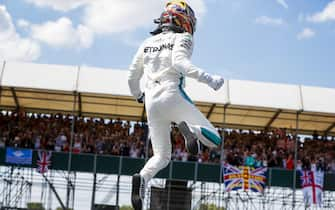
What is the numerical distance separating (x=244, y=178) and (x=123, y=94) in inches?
173

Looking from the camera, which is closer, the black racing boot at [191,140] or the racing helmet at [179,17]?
the black racing boot at [191,140]

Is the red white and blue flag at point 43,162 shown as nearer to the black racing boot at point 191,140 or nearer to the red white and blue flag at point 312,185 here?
the red white and blue flag at point 312,185

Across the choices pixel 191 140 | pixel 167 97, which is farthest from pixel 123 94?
pixel 191 140

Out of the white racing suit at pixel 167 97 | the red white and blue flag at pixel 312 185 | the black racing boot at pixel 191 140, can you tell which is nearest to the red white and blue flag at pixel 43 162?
the red white and blue flag at pixel 312 185

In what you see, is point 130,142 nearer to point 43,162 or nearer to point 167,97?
point 43,162

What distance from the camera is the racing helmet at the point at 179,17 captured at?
6918mm

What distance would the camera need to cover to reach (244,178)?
19.8 metres

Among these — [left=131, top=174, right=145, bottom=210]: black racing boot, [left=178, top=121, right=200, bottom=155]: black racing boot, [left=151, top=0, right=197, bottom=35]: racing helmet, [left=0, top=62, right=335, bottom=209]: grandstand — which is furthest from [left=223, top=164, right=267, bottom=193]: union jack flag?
[left=178, top=121, right=200, bottom=155]: black racing boot

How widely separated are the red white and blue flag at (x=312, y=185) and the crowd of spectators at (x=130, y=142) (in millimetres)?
754

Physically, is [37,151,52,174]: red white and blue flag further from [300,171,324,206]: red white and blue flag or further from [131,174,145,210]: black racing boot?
[131,174,145,210]: black racing boot

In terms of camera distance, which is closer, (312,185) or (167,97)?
(167,97)

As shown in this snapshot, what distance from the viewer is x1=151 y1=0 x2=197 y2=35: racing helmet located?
6918mm

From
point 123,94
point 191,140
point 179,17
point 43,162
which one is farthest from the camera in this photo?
point 123,94

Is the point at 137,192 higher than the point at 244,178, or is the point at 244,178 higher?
the point at 244,178
